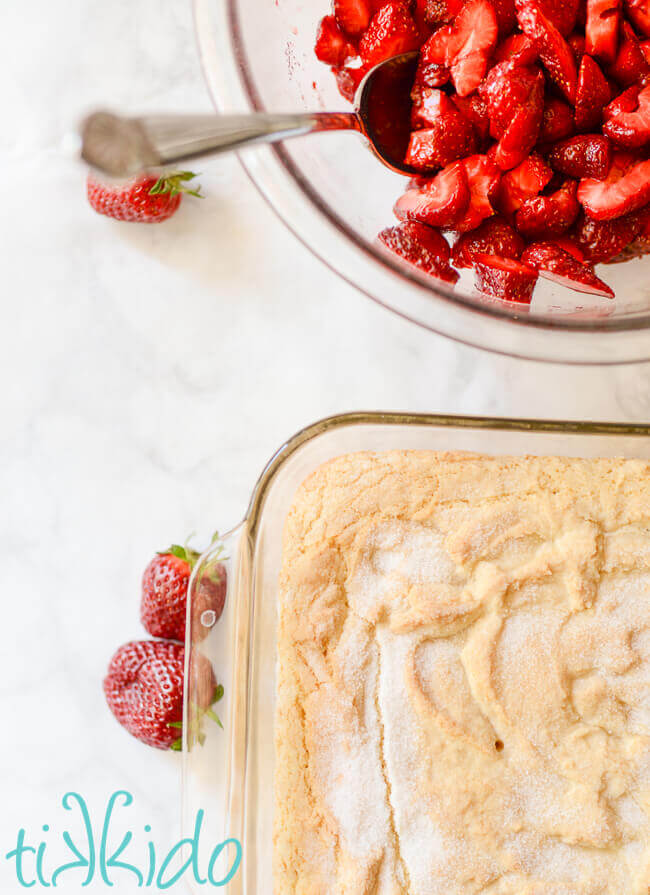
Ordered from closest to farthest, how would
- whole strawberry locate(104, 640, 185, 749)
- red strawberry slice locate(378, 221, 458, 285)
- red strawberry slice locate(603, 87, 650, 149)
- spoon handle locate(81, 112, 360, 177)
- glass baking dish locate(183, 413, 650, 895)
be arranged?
spoon handle locate(81, 112, 360, 177), red strawberry slice locate(603, 87, 650, 149), red strawberry slice locate(378, 221, 458, 285), glass baking dish locate(183, 413, 650, 895), whole strawberry locate(104, 640, 185, 749)

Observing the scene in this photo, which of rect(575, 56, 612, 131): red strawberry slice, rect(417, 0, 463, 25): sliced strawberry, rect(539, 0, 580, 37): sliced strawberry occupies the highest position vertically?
rect(417, 0, 463, 25): sliced strawberry

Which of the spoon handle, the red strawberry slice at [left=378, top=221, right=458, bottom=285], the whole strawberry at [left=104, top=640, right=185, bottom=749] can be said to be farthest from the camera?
the whole strawberry at [left=104, top=640, right=185, bottom=749]

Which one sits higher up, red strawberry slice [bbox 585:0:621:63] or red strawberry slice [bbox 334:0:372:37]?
red strawberry slice [bbox 334:0:372:37]

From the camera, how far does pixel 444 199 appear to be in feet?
4.13

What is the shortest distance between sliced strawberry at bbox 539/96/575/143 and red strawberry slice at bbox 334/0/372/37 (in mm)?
309

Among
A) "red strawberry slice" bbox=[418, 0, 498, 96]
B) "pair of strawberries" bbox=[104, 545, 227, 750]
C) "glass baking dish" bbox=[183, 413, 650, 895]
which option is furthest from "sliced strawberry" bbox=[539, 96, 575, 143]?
"pair of strawberries" bbox=[104, 545, 227, 750]

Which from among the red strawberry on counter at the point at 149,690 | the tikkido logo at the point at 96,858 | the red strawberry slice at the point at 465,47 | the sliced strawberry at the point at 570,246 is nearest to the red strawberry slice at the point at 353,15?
the red strawberry slice at the point at 465,47

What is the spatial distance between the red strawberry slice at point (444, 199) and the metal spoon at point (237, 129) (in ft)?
0.20

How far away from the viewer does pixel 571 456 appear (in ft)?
4.91

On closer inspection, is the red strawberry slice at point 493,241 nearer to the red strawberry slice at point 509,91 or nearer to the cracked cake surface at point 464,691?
the red strawberry slice at point 509,91

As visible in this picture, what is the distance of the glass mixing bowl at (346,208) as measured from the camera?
4.39 ft

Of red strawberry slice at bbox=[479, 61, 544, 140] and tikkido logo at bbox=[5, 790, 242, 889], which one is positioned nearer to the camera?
red strawberry slice at bbox=[479, 61, 544, 140]

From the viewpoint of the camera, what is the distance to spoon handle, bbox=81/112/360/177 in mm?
947

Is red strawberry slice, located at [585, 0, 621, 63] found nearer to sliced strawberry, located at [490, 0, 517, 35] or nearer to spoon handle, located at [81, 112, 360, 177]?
sliced strawberry, located at [490, 0, 517, 35]
